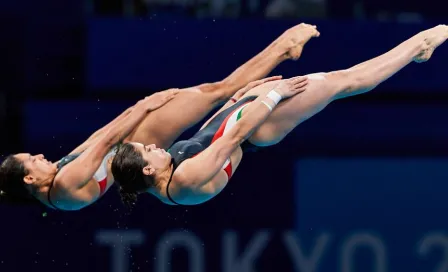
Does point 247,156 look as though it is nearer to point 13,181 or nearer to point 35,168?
point 35,168

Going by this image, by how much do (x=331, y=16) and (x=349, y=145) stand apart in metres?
1.12

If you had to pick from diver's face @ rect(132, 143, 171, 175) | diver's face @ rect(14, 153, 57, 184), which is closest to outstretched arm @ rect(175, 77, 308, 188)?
diver's face @ rect(132, 143, 171, 175)

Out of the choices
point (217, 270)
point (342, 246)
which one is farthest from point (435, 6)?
point (217, 270)

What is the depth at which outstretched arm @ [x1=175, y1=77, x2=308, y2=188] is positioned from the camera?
22.0 ft

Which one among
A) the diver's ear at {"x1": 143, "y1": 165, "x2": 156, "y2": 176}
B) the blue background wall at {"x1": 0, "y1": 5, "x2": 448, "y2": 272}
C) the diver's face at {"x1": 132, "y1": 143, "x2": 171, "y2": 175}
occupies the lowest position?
the blue background wall at {"x1": 0, "y1": 5, "x2": 448, "y2": 272}

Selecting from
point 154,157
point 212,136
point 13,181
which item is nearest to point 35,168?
point 13,181

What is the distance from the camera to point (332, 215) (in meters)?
9.17

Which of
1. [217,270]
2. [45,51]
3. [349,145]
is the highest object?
[45,51]

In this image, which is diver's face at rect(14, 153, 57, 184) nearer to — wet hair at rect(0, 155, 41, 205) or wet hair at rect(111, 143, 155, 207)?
wet hair at rect(0, 155, 41, 205)

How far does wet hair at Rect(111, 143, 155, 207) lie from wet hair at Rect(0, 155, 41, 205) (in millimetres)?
719

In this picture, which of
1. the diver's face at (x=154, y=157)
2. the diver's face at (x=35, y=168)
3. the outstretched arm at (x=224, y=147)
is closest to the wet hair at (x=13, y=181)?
the diver's face at (x=35, y=168)

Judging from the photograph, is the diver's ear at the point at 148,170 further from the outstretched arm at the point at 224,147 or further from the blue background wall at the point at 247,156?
the blue background wall at the point at 247,156

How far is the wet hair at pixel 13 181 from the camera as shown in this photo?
288 inches

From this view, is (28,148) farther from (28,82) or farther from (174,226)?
(174,226)
